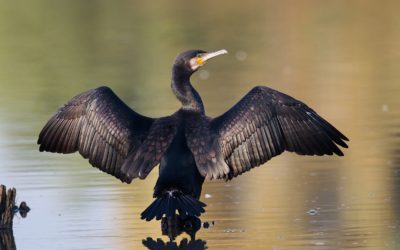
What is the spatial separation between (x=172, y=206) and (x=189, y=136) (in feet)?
3.01

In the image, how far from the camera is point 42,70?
25.0 meters

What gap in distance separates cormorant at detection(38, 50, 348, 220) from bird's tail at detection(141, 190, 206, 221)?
25mm

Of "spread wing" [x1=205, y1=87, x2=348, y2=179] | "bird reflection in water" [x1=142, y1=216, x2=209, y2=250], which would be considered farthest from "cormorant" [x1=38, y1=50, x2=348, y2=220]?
"bird reflection in water" [x1=142, y1=216, x2=209, y2=250]

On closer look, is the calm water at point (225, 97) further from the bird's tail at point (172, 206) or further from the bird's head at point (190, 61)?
the bird's head at point (190, 61)

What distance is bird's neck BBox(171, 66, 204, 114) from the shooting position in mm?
12094

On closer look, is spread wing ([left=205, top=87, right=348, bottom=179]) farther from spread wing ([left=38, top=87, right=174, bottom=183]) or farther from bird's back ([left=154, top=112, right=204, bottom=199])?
spread wing ([left=38, top=87, right=174, bottom=183])

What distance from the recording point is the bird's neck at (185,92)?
12.1 m

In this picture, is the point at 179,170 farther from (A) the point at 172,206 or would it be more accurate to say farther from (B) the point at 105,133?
(B) the point at 105,133

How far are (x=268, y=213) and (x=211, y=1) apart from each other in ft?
89.7

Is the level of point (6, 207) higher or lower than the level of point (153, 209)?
higher

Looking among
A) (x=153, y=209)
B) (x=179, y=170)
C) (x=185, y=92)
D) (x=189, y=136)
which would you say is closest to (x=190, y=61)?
(x=185, y=92)

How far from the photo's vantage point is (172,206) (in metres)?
10.9

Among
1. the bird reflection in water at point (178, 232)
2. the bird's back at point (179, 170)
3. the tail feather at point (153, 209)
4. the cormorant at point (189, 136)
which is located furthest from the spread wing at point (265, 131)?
the tail feather at point (153, 209)

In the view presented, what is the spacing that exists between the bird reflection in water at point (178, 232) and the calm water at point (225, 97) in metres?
0.12
